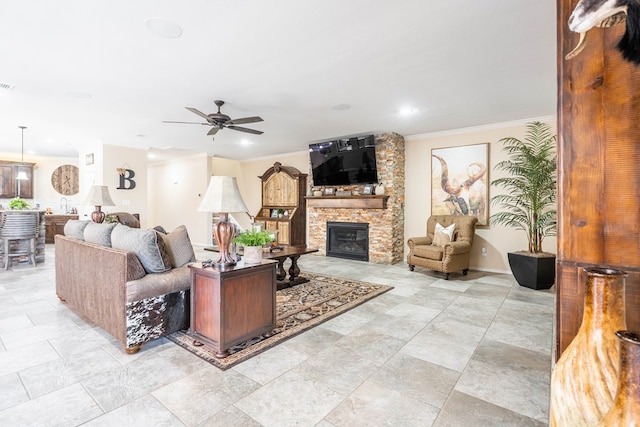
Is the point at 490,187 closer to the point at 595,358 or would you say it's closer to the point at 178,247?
Answer: the point at 178,247

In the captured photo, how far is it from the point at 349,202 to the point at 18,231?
608 cm

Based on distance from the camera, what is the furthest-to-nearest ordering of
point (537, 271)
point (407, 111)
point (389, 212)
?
point (389, 212) → point (407, 111) → point (537, 271)

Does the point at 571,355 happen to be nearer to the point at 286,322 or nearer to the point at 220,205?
the point at 220,205

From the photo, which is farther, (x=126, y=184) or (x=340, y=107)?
(x=126, y=184)

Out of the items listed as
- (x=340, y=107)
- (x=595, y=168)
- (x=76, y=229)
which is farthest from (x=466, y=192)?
(x=76, y=229)

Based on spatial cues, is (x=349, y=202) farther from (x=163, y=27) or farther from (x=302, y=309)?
(x=163, y=27)

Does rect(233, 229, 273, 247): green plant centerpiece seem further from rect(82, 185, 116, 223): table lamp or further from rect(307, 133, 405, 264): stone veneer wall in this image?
rect(307, 133, 405, 264): stone veneer wall

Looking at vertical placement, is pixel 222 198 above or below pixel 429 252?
above

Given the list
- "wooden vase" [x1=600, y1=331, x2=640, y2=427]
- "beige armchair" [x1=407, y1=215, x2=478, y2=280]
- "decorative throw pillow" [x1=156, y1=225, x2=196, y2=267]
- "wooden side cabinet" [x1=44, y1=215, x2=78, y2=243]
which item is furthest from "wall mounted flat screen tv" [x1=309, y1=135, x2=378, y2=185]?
"wooden side cabinet" [x1=44, y1=215, x2=78, y2=243]

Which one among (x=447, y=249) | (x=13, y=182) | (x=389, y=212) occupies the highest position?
(x=13, y=182)

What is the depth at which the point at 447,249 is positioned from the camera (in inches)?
193

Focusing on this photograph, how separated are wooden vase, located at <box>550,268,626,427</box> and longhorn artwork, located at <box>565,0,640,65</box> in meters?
0.64

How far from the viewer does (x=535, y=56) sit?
3.05 metres

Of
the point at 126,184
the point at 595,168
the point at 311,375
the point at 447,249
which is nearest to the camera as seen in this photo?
the point at 595,168
